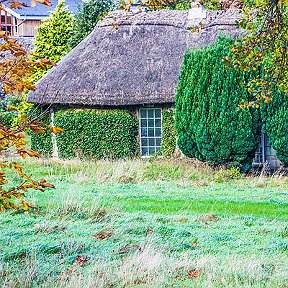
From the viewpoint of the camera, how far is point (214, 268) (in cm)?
653

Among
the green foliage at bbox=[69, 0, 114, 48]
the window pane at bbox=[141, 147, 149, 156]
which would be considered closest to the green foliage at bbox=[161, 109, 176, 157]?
the window pane at bbox=[141, 147, 149, 156]

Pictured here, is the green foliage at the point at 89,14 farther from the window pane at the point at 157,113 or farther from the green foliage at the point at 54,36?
the window pane at the point at 157,113

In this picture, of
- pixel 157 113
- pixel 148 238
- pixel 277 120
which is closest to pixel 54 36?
pixel 157 113

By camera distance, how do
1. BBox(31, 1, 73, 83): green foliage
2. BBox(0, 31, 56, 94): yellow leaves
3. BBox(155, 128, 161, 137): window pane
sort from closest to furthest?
1. BBox(0, 31, 56, 94): yellow leaves
2. BBox(155, 128, 161, 137): window pane
3. BBox(31, 1, 73, 83): green foliage

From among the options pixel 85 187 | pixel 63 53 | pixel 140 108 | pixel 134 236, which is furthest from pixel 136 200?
pixel 63 53

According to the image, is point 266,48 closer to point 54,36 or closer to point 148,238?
point 148,238

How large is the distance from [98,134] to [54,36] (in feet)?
29.6

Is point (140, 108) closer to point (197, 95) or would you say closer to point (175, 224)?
point (197, 95)

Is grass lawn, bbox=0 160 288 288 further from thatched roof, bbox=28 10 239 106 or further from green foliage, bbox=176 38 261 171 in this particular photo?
thatched roof, bbox=28 10 239 106

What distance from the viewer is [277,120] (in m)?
16.9

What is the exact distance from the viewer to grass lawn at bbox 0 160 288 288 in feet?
20.9

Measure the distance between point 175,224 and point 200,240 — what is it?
3.71 ft

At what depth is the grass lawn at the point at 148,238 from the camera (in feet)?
20.9

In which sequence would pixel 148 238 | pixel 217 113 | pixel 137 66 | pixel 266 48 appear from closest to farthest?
pixel 148 238
pixel 266 48
pixel 217 113
pixel 137 66
